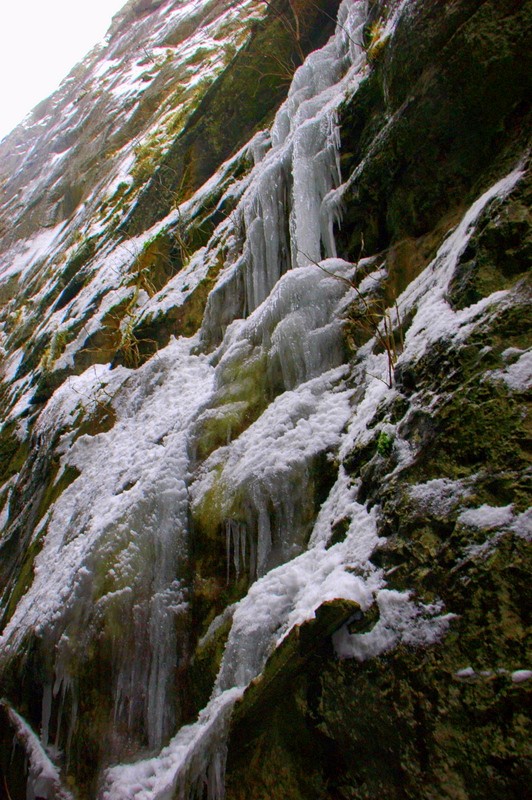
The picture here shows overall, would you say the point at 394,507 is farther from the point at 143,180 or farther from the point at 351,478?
the point at 143,180

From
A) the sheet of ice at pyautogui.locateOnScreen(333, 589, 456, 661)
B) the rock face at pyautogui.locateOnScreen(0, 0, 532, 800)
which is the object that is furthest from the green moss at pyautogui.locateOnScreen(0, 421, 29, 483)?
the sheet of ice at pyautogui.locateOnScreen(333, 589, 456, 661)

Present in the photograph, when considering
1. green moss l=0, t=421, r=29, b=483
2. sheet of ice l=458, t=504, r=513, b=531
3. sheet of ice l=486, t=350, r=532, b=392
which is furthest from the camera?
green moss l=0, t=421, r=29, b=483

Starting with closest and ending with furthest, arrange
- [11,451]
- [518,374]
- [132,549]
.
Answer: [518,374]
[132,549]
[11,451]

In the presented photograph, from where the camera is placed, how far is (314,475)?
8.27 ft

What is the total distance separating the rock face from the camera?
147 centimetres

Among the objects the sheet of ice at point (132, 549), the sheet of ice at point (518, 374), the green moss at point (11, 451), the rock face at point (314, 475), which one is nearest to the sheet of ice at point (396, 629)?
the rock face at point (314, 475)

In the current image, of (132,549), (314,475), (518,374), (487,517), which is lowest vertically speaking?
(132,549)

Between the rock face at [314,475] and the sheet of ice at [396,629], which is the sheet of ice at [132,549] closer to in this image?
the rock face at [314,475]

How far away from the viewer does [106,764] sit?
266 centimetres

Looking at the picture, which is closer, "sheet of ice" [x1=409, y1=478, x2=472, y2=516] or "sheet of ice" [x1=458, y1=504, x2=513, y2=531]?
"sheet of ice" [x1=458, y1=504, x2=513, y2=531]

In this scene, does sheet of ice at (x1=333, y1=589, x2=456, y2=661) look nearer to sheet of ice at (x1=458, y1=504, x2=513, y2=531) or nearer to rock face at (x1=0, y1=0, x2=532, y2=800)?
rock face at (x1=0, y1=0, x2=532, y2=800)

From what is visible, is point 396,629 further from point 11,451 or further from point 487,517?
point 11,451

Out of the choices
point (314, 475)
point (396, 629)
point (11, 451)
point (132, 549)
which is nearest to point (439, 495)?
point (396, 629)

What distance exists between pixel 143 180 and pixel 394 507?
8569 millimetres
